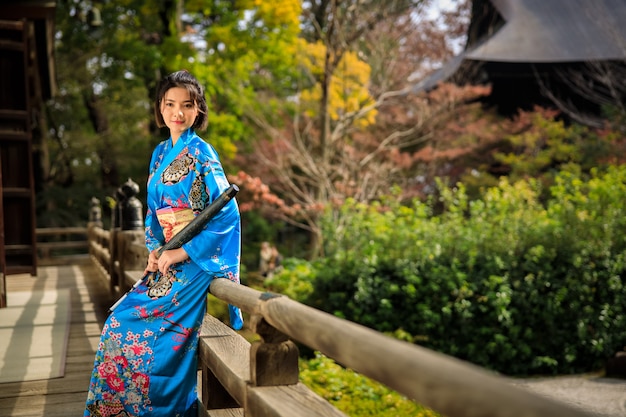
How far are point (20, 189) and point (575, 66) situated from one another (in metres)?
13.8

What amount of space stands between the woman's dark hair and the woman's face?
17 millimetres

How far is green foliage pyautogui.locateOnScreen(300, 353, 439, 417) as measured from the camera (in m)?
6.23

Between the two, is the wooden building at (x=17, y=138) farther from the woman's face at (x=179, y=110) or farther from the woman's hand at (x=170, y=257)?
the woman's hand at (x=170, y=257)

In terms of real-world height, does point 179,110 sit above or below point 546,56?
below

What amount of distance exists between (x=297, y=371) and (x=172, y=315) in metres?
0.70

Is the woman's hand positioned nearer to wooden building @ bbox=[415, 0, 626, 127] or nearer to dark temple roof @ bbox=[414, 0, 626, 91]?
wooden building @ bbox=[415, 0, 626, 127]

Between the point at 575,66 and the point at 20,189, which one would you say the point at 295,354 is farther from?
the point at 575,66

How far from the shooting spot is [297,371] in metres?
2.13

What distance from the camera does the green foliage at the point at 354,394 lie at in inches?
245

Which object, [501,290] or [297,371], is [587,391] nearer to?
[501,290]

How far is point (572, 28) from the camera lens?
59.6 ft

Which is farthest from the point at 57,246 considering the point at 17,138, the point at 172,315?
the point at 172,315

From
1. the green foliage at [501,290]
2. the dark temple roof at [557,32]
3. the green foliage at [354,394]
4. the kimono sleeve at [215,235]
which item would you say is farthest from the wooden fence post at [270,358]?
the dark temple roof at [557,32]

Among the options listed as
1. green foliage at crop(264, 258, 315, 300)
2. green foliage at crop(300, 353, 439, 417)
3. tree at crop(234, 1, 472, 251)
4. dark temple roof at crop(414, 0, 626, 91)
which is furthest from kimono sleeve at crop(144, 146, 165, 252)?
dark temple roof at crop(414, 0, 626, 91)
